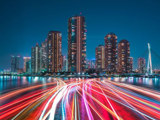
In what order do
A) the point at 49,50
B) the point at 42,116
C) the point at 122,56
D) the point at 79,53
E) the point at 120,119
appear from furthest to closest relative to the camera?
the point at 122,56
the point at 49,50
the point at 79,53
the point at 42,116
the point at 120,119

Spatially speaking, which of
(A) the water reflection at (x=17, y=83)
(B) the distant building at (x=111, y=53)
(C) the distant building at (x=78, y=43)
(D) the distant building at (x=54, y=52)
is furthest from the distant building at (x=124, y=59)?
(A) the water reflection at (x=17, y=83)

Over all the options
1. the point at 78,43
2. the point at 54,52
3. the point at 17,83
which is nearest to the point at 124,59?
the point at 78,43

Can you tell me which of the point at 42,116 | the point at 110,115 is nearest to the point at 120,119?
the point at 110,115

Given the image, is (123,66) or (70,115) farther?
(123,66)

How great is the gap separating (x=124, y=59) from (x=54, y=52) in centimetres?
8445

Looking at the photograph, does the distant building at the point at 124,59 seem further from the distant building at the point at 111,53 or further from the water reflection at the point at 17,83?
the water reflection at the point at 17,83

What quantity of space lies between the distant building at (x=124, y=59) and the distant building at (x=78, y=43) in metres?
73.1

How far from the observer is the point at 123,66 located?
18675 cm

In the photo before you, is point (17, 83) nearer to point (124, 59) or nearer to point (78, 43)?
point (78, 43)

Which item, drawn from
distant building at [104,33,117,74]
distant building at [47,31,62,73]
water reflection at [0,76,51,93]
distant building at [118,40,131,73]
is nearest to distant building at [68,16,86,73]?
distant building at [47,31,62,73]

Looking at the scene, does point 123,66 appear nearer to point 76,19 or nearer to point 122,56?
point 122,56

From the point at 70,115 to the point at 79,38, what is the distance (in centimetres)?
12284

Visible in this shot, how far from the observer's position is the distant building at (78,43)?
12888 cm

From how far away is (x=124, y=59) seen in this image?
188 metres
